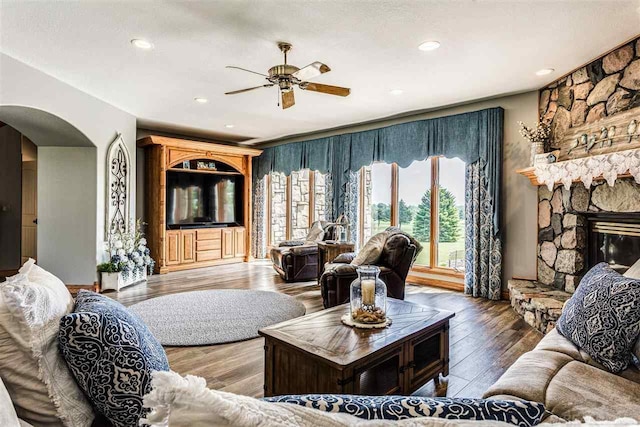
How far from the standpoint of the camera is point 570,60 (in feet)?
11.7

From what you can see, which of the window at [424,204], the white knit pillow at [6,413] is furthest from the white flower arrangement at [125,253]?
the white knit pillow at [6,413]

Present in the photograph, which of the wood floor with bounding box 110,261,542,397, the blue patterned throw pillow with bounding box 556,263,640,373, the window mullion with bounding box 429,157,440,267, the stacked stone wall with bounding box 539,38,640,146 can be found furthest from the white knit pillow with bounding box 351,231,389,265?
the stacked stone wall with bounding box 539,38,640,146

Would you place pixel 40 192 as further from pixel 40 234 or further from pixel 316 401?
pixel 316 401

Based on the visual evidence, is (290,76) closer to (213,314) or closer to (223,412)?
(213,314)

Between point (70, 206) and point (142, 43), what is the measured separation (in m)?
3.04

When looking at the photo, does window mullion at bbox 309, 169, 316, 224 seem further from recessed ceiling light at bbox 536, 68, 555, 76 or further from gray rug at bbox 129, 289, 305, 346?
recessed ceiling light at bbox 536, 68, 555, 76

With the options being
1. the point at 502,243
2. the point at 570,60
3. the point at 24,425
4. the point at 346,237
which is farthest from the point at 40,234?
the point at 570,60

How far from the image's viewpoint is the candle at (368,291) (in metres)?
2.31

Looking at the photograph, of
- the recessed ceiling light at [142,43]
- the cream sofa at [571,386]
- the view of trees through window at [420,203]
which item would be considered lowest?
the cream sofa at [571,386]

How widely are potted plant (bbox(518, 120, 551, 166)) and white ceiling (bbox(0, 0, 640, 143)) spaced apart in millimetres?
539

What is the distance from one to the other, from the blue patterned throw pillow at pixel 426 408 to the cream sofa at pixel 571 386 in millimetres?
694

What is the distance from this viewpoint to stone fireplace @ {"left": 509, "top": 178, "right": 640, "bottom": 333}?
132 inches

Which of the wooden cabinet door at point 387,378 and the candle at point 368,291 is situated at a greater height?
the candle at point 368,291

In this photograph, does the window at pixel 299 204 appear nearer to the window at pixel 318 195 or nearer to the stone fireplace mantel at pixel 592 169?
the window at pixel 318 195
